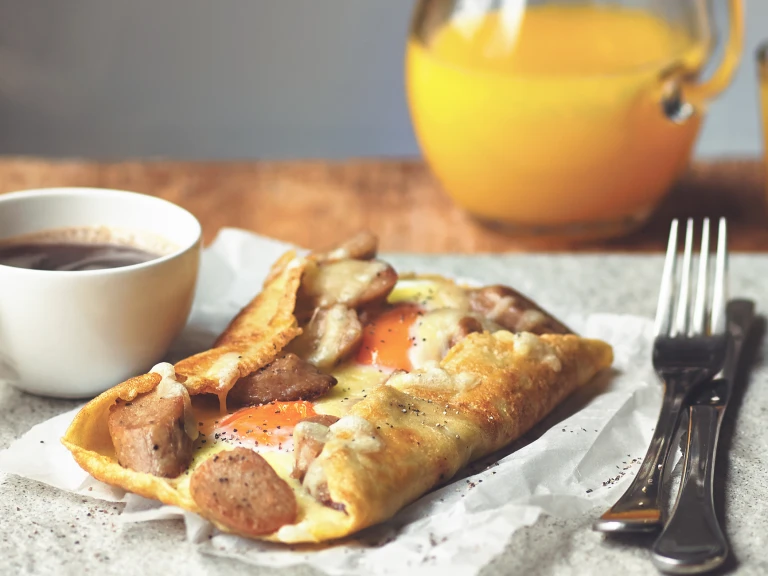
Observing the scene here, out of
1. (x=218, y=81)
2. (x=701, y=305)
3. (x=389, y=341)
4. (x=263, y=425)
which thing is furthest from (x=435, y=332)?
(x=218, y=81)

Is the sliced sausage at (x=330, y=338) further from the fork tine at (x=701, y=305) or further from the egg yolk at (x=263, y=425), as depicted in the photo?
the fork tine at (x=701, y=305)

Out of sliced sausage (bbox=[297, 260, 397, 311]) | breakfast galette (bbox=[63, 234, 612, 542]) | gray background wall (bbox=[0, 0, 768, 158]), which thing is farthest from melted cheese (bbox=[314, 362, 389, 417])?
gray background wall (bbox=[0, 0, 768, 158])

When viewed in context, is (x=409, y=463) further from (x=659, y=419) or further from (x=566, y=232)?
(x=566, y=232)

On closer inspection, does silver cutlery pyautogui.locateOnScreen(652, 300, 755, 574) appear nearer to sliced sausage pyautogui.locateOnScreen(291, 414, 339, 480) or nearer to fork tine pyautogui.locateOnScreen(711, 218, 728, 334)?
fork tine pyautogui.locateOnScreen(711, 218, 728, 334)

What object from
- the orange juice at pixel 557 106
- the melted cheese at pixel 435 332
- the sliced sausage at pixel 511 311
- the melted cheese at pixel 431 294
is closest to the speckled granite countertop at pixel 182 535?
the sliced sausage at pixel 511 311

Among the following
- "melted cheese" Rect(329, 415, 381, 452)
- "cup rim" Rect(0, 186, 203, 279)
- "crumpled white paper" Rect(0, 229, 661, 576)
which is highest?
"cup rim" Rect(0, 186, 203, 279)

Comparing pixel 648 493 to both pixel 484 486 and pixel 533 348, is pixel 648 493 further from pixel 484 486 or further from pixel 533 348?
pixel 533 348

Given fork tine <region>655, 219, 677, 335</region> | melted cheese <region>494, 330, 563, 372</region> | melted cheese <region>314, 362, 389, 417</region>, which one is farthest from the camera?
fork tine <region>655, 219, 677, 335</region>
